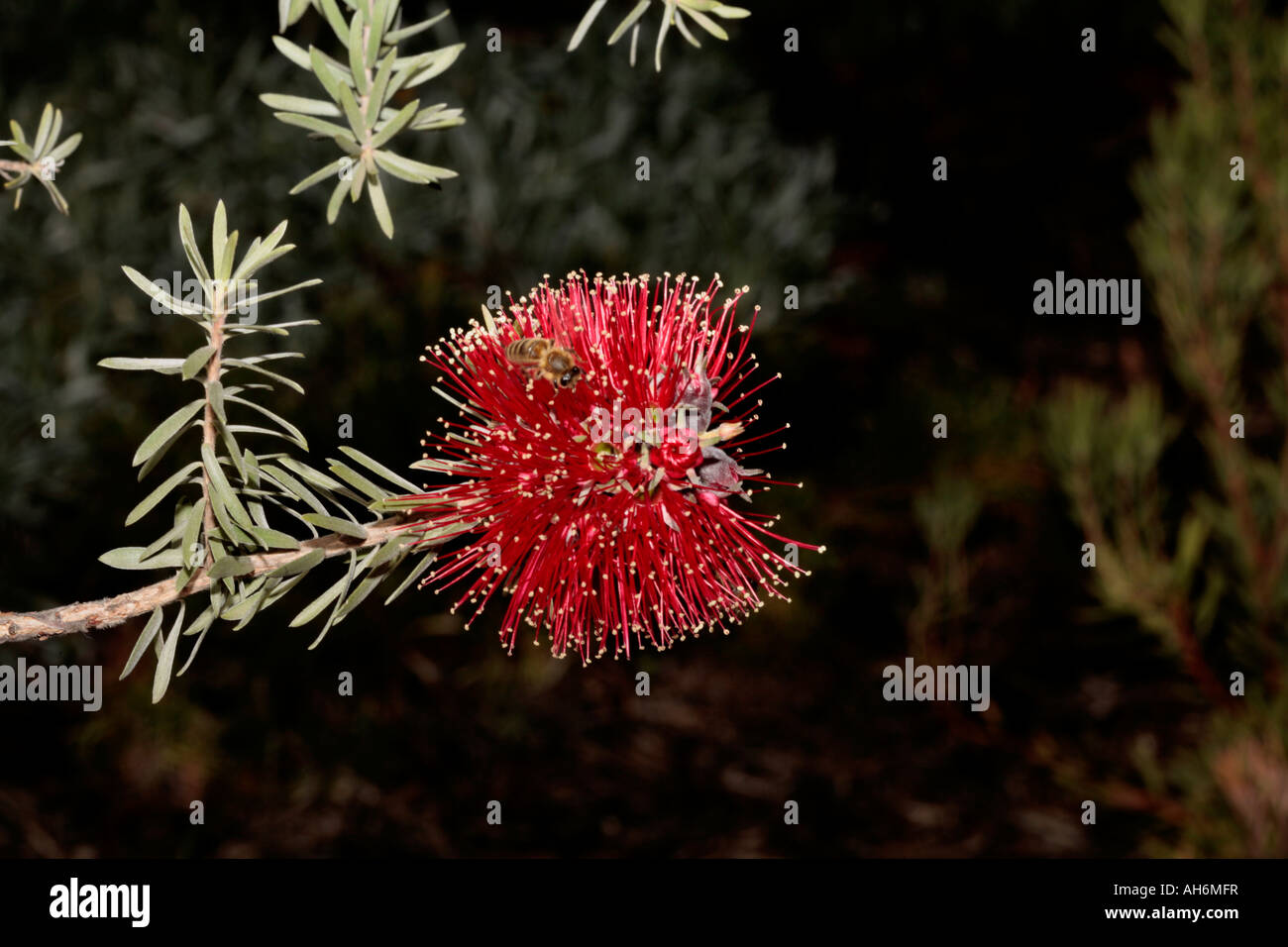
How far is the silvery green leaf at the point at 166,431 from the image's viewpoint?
708mm

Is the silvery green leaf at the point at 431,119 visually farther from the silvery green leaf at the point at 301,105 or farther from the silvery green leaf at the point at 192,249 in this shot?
the silvery green leaf at the point at 192,249

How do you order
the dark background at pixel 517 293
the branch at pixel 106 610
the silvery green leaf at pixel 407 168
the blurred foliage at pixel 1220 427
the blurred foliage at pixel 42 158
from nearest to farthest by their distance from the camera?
the branch at pixel 106 610 → the silvery green leaf at pixel 407 168 → the blurred foliage at pixel 42 158 → the blurred foliage at pixel 1220 427 → the dark background at pixel 517 293

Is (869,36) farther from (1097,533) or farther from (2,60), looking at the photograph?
(2,60)

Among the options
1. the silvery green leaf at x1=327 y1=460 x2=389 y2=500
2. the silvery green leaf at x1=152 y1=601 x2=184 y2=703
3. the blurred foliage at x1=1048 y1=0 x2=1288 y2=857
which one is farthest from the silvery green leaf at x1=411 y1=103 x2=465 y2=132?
the blurred foliage at x1=1048 y1=0 x2=1288 y2=857

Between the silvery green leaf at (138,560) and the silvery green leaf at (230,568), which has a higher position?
the silvery green leaf at (138,560)

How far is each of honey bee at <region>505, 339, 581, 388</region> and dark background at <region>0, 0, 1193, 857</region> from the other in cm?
176

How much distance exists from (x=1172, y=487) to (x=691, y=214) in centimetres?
126

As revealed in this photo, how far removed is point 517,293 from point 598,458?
1.92 m

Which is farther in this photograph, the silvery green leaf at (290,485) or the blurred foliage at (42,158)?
the blurred foliage at (42,158)

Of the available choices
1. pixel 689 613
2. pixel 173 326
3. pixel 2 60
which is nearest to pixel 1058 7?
pixel 173 326

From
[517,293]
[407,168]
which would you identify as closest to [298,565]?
[407,168]

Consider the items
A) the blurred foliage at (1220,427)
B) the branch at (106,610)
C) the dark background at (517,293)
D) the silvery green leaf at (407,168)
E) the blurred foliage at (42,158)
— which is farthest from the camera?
the dark background at (517,293)

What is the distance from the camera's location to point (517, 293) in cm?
270

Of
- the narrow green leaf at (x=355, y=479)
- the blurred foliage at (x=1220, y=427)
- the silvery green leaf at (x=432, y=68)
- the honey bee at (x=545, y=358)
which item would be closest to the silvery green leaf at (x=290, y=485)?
the narrow green leaf at (x=355, y=479)
